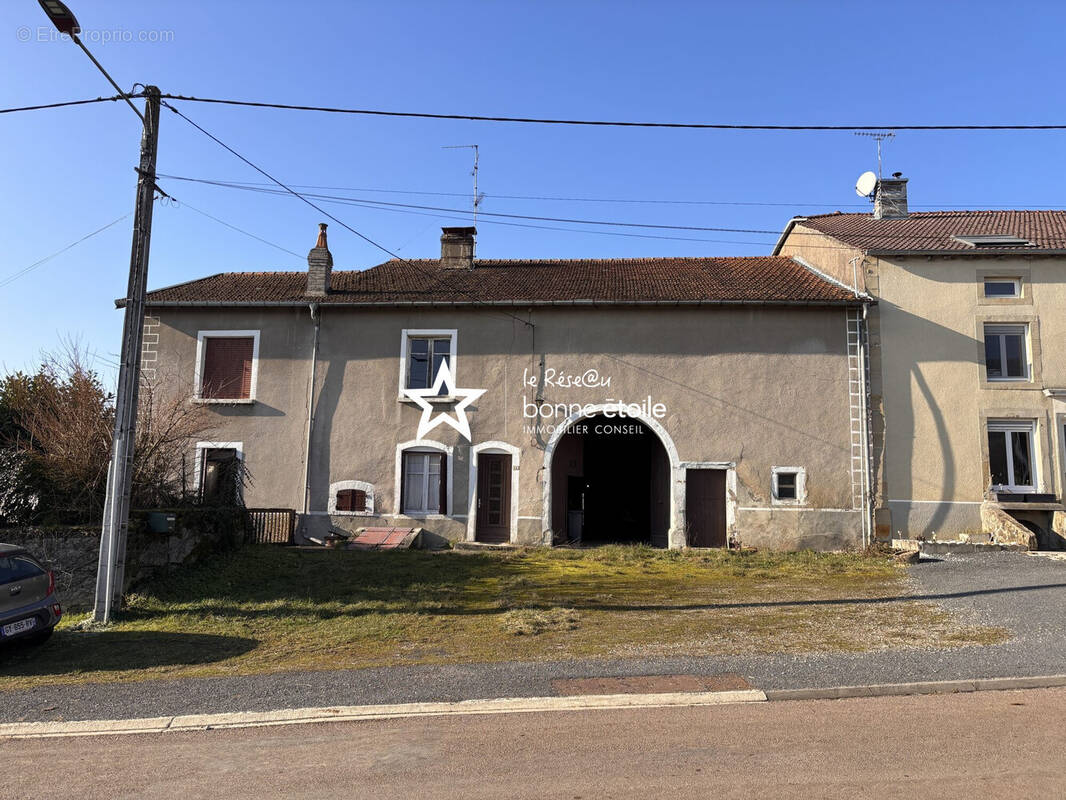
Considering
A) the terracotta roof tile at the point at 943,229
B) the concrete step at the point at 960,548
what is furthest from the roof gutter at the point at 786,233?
the concrete step at the point at 960,548

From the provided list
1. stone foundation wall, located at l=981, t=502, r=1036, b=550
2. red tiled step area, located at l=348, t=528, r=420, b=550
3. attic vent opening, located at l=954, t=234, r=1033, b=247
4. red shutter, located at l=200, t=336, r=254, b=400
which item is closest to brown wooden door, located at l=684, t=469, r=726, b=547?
stone foundation wall, located at l=981, t=502, r=1036, b=550

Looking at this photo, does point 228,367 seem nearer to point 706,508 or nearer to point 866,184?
point 706,508

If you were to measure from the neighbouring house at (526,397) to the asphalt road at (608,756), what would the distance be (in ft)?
32.3

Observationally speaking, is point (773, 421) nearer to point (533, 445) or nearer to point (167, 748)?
point (533, 445)

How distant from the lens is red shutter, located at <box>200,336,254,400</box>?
16531 millimetres

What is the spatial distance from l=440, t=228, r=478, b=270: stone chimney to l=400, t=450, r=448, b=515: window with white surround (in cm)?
544

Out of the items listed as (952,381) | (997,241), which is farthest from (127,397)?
(997,241)

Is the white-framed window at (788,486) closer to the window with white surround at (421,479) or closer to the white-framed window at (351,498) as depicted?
the window with white surround at (421,479)

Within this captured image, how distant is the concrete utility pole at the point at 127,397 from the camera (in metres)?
8.53

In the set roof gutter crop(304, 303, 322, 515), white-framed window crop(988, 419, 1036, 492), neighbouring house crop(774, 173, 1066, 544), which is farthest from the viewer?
roof gutter crop(304, 303, 322, 515)

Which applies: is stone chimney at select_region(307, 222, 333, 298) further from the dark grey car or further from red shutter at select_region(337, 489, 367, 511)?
the dark grey car

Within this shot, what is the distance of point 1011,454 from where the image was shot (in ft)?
48.9

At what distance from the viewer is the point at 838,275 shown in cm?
Result: 1666

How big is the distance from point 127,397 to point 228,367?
815 centimetres
